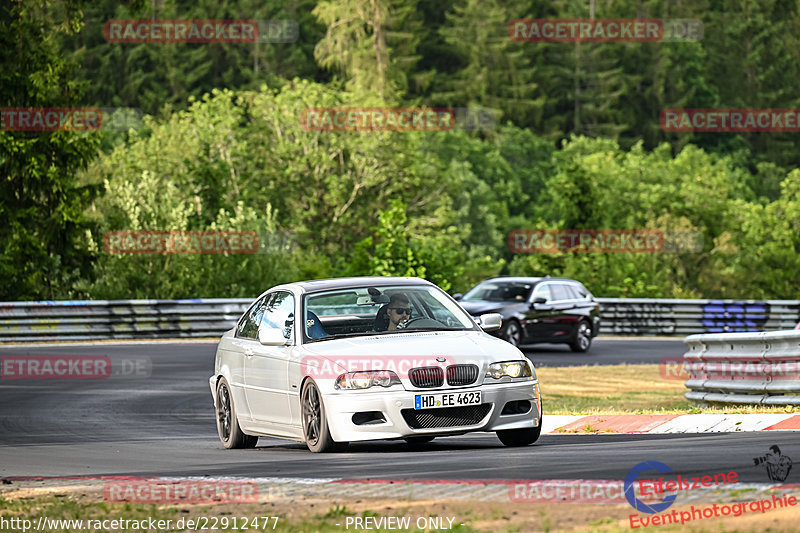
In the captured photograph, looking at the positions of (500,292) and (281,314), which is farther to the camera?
(500,292)

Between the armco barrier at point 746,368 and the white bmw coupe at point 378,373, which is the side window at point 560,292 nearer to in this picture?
the armco barrier at point 746,368

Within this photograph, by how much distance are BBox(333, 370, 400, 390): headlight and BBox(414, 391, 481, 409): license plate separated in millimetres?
227

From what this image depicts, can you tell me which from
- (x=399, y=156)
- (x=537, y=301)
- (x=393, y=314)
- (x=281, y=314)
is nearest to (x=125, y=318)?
(x=537, y=301)

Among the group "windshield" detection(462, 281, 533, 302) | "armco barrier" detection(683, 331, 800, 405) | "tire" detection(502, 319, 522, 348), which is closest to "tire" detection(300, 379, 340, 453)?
"armco barrier" detection(683, 331, 800, 405)

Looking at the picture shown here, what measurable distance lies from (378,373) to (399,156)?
5011cm

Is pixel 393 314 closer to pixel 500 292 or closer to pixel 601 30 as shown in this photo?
pixel 500 292

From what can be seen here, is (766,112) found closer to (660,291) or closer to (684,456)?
(660,291)

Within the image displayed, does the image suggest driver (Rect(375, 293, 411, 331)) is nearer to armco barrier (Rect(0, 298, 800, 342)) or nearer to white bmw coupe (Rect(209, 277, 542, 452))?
white bmw coupe (Rect(209, 277, 542, 452))

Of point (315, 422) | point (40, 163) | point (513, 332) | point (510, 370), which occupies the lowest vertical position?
point (513, 332)

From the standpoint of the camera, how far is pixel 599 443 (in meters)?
12.3

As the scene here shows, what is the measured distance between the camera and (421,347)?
12172mm

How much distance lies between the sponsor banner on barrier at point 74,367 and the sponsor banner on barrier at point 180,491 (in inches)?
559

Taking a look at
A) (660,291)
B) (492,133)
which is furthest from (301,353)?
(492,133)

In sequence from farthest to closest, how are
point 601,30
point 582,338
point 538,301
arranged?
point 601,30
point 582,338
point 538,301
